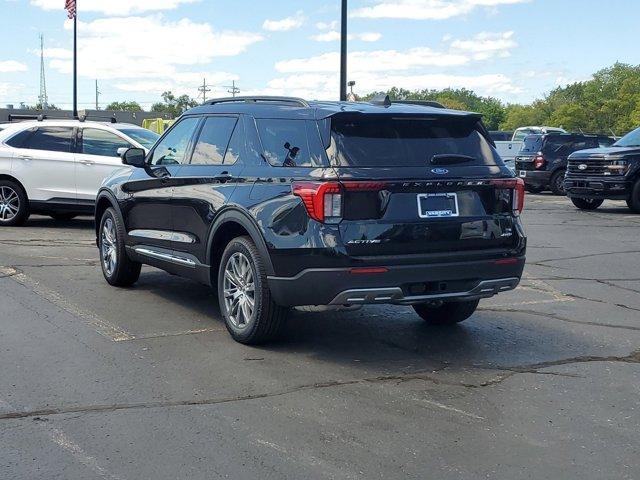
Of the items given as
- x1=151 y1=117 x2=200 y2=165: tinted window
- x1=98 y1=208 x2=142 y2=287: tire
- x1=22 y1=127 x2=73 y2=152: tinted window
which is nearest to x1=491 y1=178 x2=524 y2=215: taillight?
x1=151 y1=117 x2=200 y2=165: tinted window

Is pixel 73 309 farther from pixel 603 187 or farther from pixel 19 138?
pixel 603 187

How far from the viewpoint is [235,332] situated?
21.9ft

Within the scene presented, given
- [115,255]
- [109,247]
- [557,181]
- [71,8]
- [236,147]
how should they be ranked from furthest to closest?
[71,8] < [557,181] < [109,247] < [115,255] < [236,147]

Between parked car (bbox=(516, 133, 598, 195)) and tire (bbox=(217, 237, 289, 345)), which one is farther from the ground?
parked car (bbox=(516, 133, 598, 195))

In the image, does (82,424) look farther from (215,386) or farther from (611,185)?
(611,185)

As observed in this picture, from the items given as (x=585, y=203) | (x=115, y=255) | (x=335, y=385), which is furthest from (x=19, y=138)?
(x=585, y=203)

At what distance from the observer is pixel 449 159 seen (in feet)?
21.0

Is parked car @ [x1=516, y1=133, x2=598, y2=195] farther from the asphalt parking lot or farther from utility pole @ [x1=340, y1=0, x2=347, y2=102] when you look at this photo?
the asphalt parking lot

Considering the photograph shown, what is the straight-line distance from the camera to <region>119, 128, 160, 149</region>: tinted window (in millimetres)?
14680

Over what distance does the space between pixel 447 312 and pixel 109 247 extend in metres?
3.71

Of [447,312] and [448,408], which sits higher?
[447,312]

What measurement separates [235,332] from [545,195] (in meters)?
20.1

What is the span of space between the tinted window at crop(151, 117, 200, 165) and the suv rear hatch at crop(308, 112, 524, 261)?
197cm

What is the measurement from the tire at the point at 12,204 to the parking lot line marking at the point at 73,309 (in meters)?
4.91
